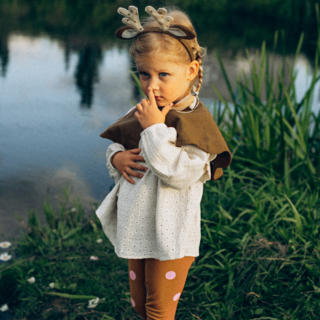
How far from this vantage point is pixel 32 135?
4375 millimetres

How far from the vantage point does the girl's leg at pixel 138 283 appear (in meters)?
1.53

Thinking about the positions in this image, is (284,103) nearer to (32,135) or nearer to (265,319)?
(265,319)

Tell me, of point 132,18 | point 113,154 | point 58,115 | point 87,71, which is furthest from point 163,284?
point 87,71

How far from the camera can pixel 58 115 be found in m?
4.99

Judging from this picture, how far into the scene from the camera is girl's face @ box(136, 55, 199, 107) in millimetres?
1307

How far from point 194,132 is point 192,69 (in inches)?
10.2

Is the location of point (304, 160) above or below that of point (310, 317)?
above

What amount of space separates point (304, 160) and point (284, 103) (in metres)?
0.50

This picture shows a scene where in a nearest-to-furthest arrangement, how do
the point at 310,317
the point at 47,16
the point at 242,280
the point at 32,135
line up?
the point at 310,317 → the point at 242,280 → the point at 32,135 → the point at 47,16

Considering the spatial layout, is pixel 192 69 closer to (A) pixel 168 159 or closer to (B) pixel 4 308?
(A) pixel 168 159

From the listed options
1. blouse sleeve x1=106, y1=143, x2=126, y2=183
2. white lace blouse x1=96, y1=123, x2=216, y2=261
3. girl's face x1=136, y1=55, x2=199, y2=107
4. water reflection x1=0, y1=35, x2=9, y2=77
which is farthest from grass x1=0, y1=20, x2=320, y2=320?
water reflection x1=0, y1=35, x2=9, y2=77

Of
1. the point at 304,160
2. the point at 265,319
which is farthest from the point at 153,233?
the point at 304,160

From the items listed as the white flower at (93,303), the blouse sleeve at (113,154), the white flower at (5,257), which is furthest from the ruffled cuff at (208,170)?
the white flower at (5,257)

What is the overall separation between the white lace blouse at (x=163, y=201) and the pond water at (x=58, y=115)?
2.53 feet
